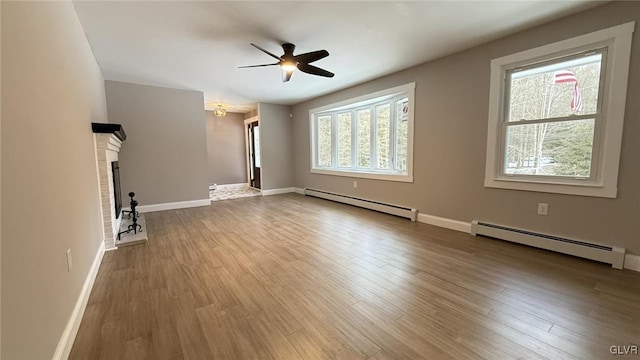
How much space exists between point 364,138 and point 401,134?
99 centimetres

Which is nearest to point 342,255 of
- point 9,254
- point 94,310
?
point 94,310

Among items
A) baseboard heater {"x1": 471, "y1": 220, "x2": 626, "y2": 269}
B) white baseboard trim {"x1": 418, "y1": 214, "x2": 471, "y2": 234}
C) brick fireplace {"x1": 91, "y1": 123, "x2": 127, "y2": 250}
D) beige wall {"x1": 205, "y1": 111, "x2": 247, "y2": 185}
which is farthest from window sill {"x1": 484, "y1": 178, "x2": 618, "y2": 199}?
beige wall {"x1": 205, "y1": 111, "x2": 247, "y2": 185}

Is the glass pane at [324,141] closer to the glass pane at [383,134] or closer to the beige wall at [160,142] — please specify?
the glass pane at [383,134]

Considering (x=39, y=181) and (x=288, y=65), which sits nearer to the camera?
(x=39, y=181)

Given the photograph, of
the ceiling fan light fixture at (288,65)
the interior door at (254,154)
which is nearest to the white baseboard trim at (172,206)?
the interior door at (254,154)

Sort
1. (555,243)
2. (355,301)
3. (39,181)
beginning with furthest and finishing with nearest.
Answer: (555,243)
(355,301)
(39,181)

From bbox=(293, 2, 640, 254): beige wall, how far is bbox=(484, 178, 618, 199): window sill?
0.05m

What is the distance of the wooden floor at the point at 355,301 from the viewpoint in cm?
150

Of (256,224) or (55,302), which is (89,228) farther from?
(256,224)

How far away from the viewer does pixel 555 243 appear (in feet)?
9.06

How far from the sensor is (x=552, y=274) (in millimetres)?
2318

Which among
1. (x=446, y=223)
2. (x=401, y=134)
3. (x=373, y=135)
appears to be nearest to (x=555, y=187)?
(x=446, y=223)

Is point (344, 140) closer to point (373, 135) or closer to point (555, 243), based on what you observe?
point (373, 135)

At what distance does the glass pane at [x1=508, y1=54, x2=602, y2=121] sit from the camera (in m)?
2.59
